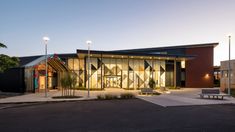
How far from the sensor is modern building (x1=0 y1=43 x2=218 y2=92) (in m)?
24.2

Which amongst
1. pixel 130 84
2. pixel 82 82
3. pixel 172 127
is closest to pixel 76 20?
pixel 82 82

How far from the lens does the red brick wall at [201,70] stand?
39969 millimetres

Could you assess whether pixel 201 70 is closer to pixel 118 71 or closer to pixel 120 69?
pixel 120 69

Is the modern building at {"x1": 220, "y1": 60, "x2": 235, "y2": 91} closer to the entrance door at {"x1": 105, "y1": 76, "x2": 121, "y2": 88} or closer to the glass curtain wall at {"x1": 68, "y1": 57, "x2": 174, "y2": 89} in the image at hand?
the glass curtain wall at {"x1": 68, "y1": 57, "x2": 174, "y2": 89}

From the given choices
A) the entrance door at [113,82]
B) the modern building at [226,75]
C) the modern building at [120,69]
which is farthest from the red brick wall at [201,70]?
the entrance door at [113,82]

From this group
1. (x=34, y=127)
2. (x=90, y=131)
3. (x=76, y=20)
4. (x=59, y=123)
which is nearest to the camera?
(x=90, y=131)

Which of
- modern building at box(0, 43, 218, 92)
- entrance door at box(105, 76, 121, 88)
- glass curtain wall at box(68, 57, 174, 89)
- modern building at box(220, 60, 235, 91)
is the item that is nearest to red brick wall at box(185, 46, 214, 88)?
modern building at box(0, 43, 218, 92)

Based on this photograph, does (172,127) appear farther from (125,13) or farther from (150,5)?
(125,13)

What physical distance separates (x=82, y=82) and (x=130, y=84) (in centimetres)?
965

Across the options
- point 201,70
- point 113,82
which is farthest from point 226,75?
point 113,82

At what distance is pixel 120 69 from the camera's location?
34.0 metres

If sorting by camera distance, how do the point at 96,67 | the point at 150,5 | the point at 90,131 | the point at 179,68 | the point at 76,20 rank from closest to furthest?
the point at 90,131, the point at 150,5, the point at 76,20, the point at 96,67, the point at 179,68

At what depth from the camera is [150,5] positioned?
811 inches

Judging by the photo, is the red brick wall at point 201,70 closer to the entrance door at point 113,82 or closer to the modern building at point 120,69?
the modern building at point 120,69
